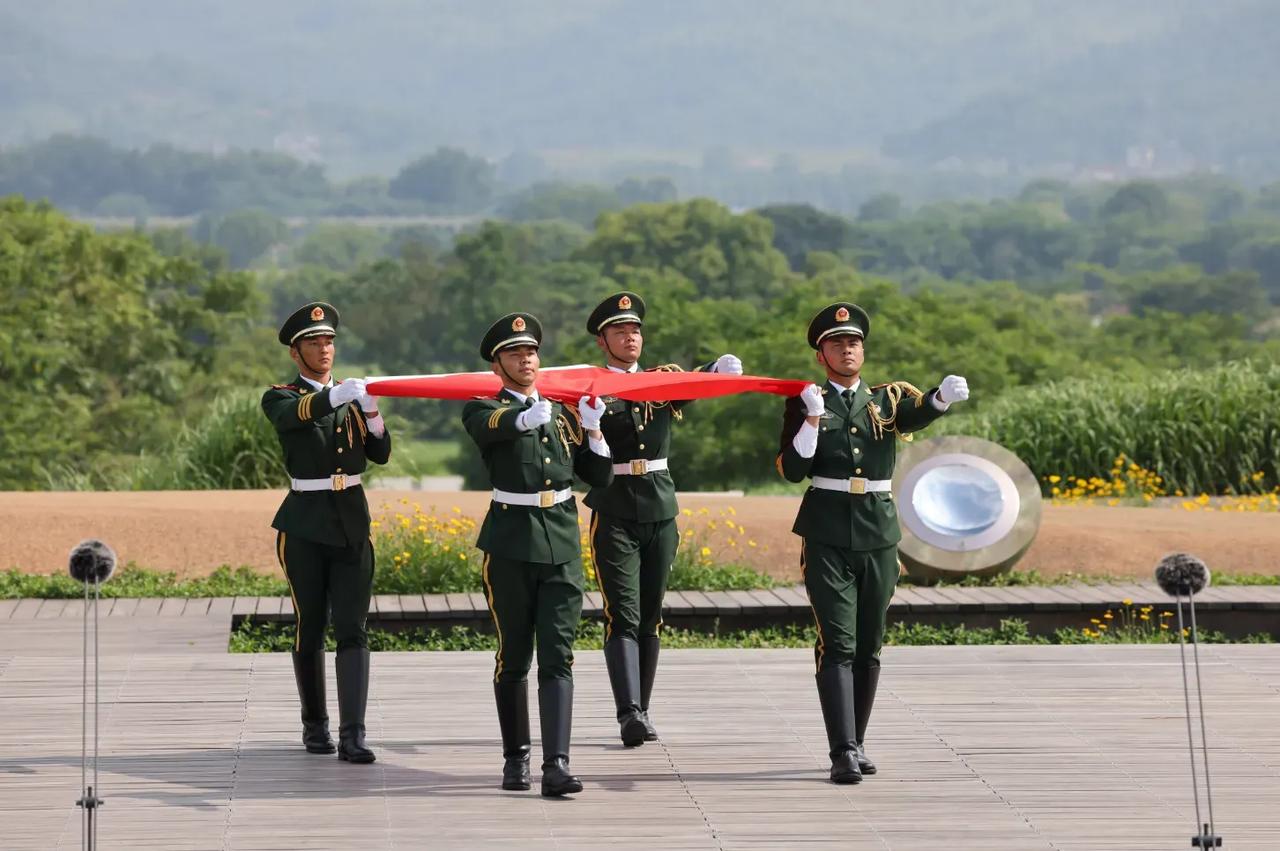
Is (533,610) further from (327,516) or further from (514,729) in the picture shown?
(327,516)

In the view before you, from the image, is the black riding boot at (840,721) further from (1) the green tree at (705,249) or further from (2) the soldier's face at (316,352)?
(1) the green tree at (705,249)

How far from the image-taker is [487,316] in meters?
89.2

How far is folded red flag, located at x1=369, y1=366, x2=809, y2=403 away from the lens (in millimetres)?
7238

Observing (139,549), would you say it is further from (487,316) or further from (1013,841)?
(487,316)

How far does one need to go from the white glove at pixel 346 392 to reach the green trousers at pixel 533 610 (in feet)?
2.43

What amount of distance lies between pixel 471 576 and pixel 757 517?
2881mm

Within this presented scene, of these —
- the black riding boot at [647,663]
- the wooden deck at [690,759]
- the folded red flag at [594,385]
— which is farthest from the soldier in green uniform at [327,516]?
the black riding boot at [647,663]

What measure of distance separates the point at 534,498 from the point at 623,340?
1.13 metres

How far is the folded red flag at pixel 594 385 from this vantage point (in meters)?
7.24

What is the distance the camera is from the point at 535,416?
663cm

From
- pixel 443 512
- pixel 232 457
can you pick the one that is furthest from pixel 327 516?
pixel 232 457

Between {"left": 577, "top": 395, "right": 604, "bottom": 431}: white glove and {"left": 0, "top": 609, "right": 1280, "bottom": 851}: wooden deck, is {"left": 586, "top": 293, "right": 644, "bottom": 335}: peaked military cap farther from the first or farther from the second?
{"left": 0, "top": 609, "right": 1280, "bottom": 851}: wooden deck

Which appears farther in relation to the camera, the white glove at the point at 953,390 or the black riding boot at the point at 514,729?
the white glove at the point at 953,390

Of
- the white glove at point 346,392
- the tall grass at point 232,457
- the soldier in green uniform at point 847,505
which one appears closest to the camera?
the white glove at point 346,392
